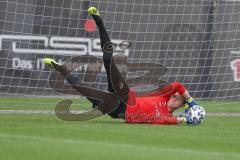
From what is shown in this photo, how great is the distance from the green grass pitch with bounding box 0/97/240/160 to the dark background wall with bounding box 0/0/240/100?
4282 millimetres

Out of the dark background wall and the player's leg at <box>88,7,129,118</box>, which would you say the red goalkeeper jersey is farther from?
the dark background wall

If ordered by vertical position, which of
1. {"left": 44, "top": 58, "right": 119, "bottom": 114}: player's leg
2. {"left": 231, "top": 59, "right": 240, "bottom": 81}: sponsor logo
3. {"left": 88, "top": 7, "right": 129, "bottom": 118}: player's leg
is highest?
{"left": 88, "top": 7, "right": 129, "bottom": 118}: player's leg

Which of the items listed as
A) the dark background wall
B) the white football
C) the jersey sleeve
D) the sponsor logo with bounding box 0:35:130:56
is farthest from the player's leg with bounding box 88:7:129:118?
the sponsor logo with bounding box 0:35:130:56

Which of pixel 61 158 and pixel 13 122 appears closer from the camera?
pixel 61 158

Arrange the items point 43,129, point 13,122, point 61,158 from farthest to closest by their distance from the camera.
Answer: point 13,122 < point 43,129 < point 61,158

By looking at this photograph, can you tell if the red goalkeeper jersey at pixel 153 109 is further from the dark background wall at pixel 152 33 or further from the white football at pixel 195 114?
the dark background wall at pixel 152 33

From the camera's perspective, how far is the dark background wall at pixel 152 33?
17.0m

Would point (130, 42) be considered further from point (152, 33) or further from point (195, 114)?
point (195, 114)

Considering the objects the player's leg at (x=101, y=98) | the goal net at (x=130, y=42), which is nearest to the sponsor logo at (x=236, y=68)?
the goal net at (x=130, y=42)

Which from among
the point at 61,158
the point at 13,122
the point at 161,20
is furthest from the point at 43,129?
the point at 161,20

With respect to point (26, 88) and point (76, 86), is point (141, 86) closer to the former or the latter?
point (26, 88)

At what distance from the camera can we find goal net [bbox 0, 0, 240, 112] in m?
17.1

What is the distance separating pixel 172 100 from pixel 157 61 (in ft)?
21.0

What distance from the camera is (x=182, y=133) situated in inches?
402
